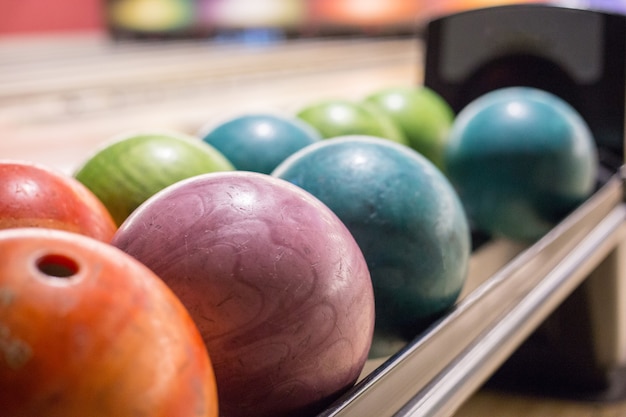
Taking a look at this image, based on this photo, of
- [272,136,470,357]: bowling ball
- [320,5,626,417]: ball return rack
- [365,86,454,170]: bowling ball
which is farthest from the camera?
[365,86,454,170]: bowling ball

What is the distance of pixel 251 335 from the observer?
2.58 feet

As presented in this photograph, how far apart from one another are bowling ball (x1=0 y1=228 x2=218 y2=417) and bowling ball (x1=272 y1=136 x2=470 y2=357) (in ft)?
1.58

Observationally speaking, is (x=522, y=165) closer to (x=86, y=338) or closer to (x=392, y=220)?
(x=392, y=220)

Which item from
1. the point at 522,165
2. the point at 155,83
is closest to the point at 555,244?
the point at 522,165

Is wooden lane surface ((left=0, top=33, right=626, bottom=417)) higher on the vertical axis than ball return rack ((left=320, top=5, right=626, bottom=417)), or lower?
lower

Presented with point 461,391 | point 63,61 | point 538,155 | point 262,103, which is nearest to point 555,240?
point 538,155

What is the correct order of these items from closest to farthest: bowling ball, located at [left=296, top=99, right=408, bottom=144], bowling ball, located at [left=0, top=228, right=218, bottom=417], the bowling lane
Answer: bowling ball, located at [left=0, top=228, right=218, bottom=417] → bowling ball, located at [left=296, top=99, right=408, bottom=144] → the bowling lane

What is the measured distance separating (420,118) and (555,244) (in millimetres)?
484

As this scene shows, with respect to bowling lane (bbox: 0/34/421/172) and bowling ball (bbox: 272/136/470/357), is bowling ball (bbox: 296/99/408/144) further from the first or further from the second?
bowling lane (bbox: 0/34/421/172)

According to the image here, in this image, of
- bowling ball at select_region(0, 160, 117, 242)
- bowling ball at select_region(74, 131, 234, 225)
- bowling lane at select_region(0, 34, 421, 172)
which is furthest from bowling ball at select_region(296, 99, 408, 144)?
bowling lane at select_region(0, 34, 421, 172)

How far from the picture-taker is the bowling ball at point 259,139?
1457 millimetres

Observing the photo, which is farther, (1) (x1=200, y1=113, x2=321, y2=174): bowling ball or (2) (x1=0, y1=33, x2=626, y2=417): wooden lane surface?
(2) (x1=0, y1=33, x2=626, y2=417): wooden lane surface

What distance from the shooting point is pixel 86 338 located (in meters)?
0.57

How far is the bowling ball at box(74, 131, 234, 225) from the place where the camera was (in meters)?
1.20
